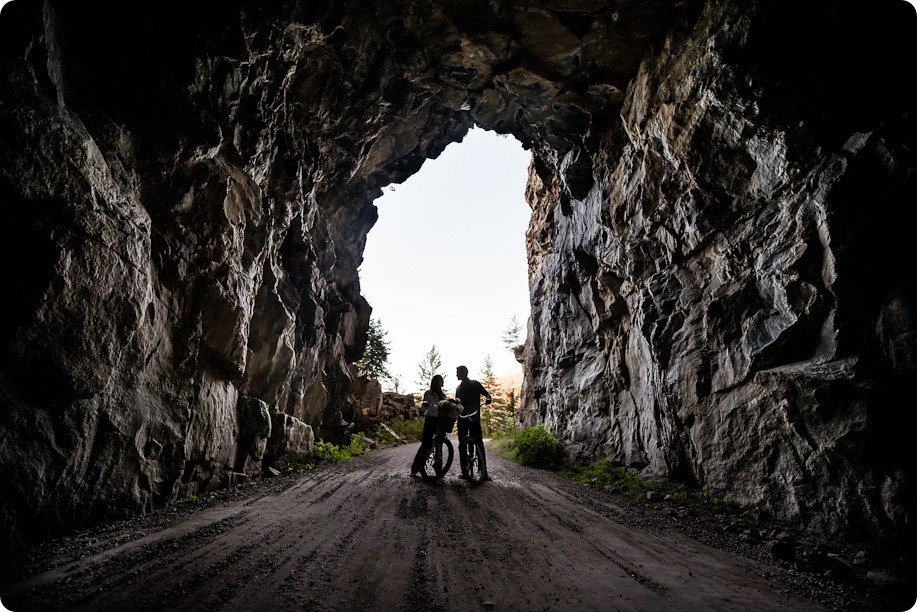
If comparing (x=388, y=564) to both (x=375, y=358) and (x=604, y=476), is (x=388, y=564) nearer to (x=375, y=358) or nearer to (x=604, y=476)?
(x=604, y=476)

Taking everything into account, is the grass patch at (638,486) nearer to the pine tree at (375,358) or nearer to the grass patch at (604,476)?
the grass patch at (604,476)

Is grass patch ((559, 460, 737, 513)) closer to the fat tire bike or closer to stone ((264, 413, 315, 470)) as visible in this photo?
the fat tire bike

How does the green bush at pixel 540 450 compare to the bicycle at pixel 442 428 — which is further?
the green bush at pixel 540 450

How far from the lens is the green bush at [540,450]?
39.4ft

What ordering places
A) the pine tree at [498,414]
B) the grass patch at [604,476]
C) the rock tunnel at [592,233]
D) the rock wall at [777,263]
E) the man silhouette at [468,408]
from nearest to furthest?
the rock tunnel at [592,233] → the rock wall at [777,263] → the grass patch at [604,476] → the man silhouette at [468,408] → the pine tree at [498,414]

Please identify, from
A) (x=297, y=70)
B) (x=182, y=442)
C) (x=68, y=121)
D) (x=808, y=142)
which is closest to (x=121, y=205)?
(x=68, y=121)

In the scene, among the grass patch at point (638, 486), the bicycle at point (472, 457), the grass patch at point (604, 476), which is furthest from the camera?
the bicycle at point (472, 457)

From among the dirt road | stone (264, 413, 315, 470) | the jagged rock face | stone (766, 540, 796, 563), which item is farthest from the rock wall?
stone (264, 413, 315, 470)

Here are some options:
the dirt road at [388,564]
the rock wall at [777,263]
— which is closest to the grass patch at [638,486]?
the rock wall at [777,263]

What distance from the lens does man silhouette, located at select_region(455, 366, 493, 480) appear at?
797 cm

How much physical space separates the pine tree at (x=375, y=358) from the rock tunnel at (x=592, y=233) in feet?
46.2

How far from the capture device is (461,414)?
27.7 ft

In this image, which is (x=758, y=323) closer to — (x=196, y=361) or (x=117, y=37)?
(x=196, y=361)

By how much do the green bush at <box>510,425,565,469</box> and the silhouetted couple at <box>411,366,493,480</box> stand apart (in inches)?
173
